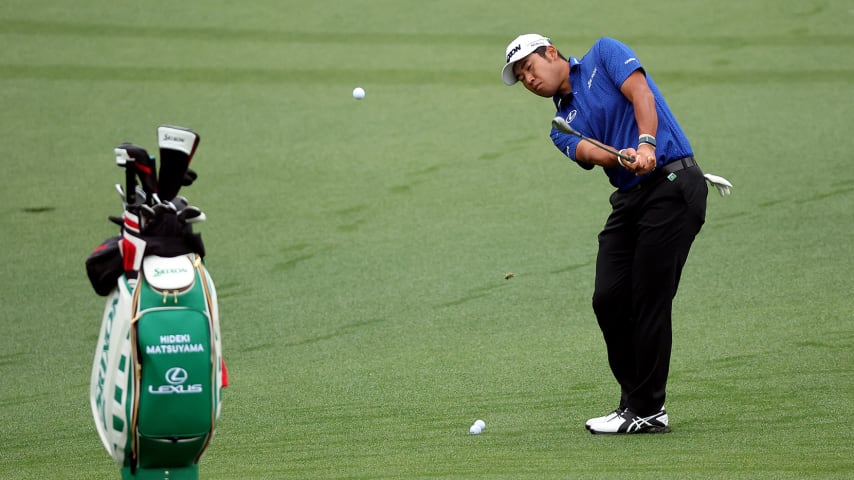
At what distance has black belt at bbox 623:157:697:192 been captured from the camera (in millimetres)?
4082

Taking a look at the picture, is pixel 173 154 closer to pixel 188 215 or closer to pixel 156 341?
pixel 188 215

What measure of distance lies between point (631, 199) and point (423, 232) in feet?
12.1

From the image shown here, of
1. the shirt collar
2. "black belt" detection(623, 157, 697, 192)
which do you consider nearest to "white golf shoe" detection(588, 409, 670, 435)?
"black belt" detection(623, 157, 697, 192)

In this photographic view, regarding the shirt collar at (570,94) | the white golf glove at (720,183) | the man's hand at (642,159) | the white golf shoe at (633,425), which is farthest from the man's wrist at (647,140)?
the white golf shoe at (633,425)

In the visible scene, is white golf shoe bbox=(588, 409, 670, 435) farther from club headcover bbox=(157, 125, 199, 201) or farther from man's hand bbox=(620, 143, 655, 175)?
club headcover bbox=(157, 125, 199, 201)

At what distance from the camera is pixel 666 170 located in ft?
13.4

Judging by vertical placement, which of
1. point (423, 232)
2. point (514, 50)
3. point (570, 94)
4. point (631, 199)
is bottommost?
point (423, 232)

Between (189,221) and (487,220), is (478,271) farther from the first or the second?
(189,221)

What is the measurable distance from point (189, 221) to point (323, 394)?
238 centimetres

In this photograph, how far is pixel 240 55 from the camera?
1147cm

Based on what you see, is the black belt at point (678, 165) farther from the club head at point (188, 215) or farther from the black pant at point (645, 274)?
the club head at point (188, 215)

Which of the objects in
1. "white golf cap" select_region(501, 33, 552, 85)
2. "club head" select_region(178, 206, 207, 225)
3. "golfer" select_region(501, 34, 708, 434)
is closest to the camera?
"club head" select_region(178, 206, 207, 225)

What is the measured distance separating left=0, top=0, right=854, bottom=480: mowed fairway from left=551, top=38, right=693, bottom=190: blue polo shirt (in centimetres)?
100

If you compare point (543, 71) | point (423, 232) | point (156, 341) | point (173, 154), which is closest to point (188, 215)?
point (173, 154)
